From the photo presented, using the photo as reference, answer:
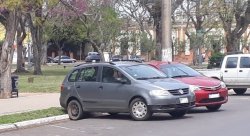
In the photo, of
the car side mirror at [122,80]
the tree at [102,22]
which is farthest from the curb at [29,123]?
the tree at [102,22]

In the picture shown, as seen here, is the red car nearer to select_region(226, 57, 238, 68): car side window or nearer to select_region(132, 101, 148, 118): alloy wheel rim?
select_region(132, 101, 148, 118): alloy wheel rim

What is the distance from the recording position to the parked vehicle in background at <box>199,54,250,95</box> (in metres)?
25.7

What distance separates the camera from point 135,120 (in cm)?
1606

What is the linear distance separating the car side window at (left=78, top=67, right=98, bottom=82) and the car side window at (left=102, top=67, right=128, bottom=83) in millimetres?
331

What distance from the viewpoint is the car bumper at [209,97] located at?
17.7 m

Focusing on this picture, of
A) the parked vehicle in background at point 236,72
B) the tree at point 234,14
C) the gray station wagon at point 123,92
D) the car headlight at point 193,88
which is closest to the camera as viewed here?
the gray station wagon at point 123,92

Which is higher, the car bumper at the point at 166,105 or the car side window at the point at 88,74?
the car side window at the point at 88,74

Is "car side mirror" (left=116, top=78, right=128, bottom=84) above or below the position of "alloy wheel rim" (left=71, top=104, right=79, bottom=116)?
above

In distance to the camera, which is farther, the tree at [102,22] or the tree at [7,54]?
the tree at [102,22]

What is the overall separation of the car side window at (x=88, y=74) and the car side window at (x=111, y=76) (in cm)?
33

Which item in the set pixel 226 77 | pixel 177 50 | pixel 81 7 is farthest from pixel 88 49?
pixel 226 77

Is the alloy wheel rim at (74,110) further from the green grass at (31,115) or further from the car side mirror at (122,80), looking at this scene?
the car side mirror at (122,80)

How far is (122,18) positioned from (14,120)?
159ft

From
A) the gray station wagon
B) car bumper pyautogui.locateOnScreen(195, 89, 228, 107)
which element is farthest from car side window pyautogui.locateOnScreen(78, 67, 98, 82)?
car bumper pyautogui.locateOnScreen(195, 89, 228, 107)
